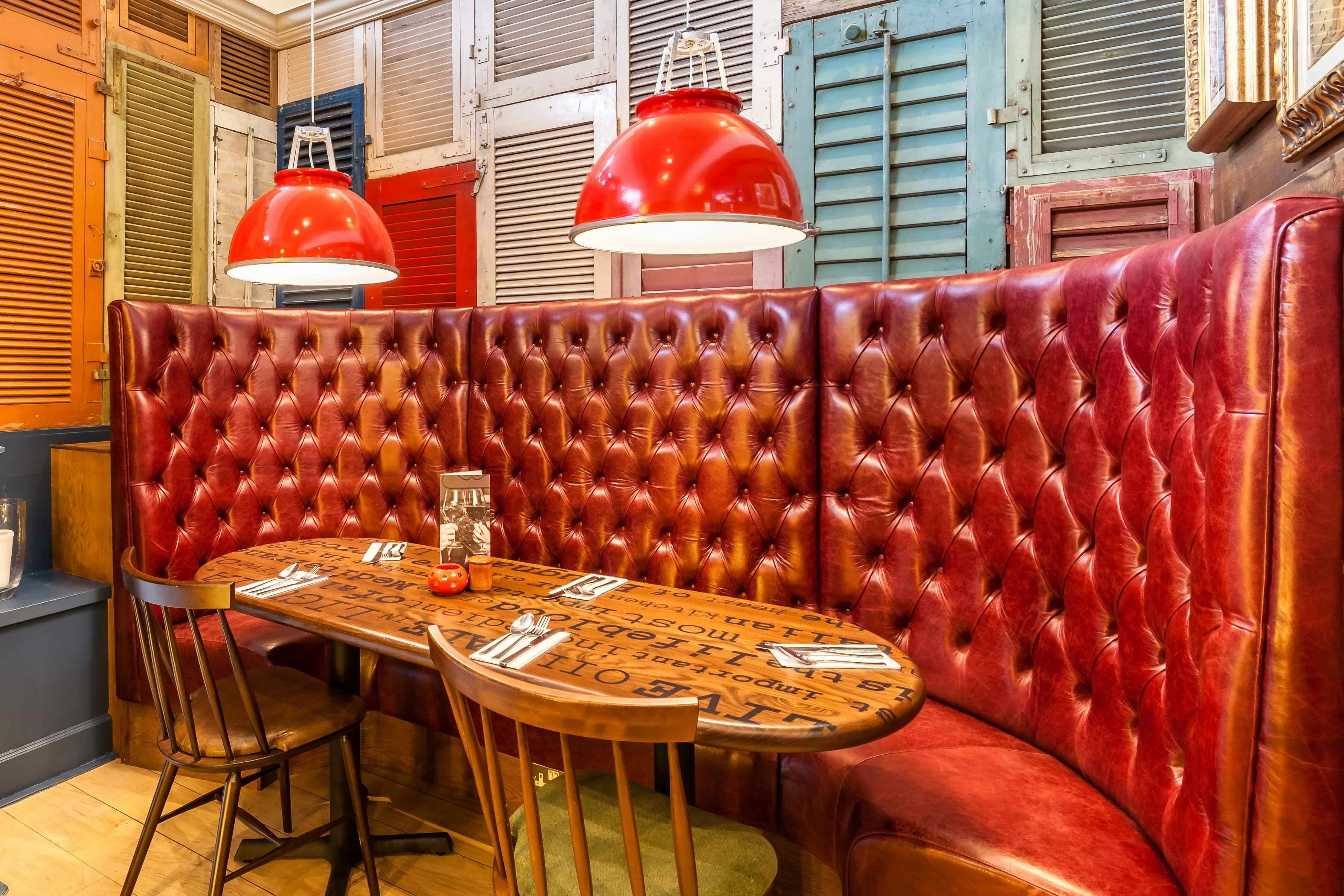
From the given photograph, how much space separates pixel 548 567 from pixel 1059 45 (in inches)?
82.1

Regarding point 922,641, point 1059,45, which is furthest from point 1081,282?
point 1059,45

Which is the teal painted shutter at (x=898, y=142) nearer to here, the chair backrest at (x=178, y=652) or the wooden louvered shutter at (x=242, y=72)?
the chair backrest at (x=178, y=652)

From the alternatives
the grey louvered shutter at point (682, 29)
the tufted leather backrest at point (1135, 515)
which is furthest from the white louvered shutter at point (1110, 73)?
the grey louvered shutter at point (682, 29)

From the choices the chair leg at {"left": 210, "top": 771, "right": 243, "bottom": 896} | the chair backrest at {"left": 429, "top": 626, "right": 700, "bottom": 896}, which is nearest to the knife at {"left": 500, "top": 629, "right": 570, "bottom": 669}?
the chair backrest at {"left": 429, "top": 626, "right": 700, "bottom": 896}

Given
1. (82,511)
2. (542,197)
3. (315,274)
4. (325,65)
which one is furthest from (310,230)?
(325,65)

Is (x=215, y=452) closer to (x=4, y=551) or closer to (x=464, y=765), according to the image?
(x=4, y=551)

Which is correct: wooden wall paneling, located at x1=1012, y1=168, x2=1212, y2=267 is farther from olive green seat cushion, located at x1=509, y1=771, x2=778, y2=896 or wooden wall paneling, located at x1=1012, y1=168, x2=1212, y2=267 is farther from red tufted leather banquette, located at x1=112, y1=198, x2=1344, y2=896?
olive green seat cushion, located at x1=509, y1=771, x2=778, y2=896

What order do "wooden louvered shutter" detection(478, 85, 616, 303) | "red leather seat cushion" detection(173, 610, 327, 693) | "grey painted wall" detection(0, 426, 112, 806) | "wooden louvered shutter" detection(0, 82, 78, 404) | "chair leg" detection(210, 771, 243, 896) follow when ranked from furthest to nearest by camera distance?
1. "wooden louvered shutter" detection(478, 85, 616, 303)
2. "wooden louvered shutter" detection(0, 82, 78, 404)
3. "grey painted wall" detection(0, 426, 112, 806)
4. "red leather seat cushion" detection(173, 610, 327, 693)
5. "chair leg" detection(210, 771, 243, 896)

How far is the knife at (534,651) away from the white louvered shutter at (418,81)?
2523 mm

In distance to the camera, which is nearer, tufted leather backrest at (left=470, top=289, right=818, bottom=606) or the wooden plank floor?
the wooden plank floor

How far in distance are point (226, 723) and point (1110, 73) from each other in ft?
9.29

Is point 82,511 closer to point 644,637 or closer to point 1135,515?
point 644,637

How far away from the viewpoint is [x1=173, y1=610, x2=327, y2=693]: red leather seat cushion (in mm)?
2207

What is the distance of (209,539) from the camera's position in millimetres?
2439
